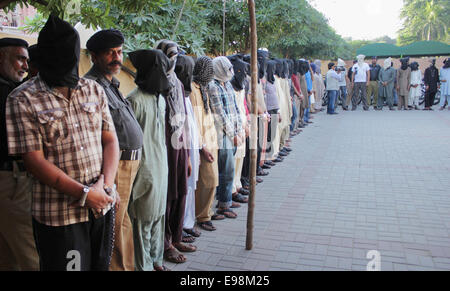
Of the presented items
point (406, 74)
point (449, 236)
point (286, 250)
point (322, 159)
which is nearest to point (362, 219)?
point (449, 236)

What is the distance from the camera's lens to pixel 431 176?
6648 mm

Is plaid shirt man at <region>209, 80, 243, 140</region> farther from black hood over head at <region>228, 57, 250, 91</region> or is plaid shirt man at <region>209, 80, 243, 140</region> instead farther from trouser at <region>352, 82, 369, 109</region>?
trouser at <region>352, 82, 369, 109</region>

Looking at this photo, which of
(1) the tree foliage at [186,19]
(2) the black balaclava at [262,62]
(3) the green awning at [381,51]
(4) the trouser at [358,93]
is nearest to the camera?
(1) the tree foliage at [186,19]

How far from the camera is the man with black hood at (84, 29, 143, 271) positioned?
2.85 metres

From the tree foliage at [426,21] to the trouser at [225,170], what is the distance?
5398 centimetres

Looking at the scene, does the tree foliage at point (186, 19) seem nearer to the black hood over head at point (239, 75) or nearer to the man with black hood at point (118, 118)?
the man with black hood at point (118, 118)

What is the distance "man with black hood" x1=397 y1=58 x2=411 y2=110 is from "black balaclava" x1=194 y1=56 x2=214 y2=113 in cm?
1423

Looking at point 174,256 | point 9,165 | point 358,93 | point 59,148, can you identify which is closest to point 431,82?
point 358,93

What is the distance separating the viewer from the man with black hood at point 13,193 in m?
2.79

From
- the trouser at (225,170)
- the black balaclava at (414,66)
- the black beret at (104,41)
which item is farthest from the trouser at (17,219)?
the black balaclava at (414,66)

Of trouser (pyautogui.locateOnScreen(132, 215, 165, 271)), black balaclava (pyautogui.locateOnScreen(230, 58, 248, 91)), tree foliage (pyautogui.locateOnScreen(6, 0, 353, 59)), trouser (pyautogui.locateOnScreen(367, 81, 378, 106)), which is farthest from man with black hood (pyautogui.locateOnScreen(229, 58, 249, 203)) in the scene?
trouser (pyautogui.locateOnScreen(367, 81, 378, 106))

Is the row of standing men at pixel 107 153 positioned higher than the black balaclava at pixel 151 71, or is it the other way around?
the black balaclava at pixel 151 71

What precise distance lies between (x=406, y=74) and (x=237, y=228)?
14.5 metres
